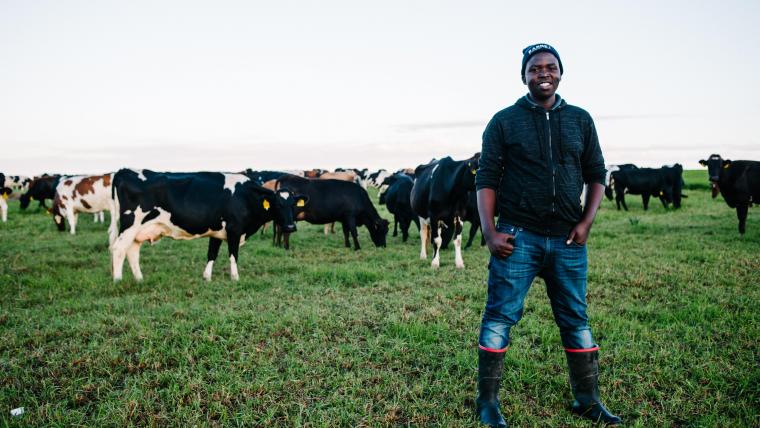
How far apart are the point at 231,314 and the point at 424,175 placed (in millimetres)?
5760

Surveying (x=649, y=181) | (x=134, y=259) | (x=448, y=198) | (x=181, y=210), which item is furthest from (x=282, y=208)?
(x=649, y=181)

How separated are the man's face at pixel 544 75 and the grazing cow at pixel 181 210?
6219 mm

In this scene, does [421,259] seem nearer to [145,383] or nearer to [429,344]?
[429,344]

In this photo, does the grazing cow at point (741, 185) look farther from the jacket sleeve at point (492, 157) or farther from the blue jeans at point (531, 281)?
the jacket sleeve at point (492, 157)

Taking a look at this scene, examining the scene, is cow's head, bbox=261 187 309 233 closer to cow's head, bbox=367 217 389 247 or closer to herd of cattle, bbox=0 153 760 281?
herd of cattle, bbox=0 153 760 281

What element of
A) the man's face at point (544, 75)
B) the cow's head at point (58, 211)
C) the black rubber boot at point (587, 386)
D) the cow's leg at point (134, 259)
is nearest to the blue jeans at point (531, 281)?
the black rubber boot at point (587, 386)

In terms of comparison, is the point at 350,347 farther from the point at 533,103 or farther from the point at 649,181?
the point at 649,181

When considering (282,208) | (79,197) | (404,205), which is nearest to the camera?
(282,208)

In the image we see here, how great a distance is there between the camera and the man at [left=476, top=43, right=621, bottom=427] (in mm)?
2908

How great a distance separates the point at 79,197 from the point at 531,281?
52.9 ft

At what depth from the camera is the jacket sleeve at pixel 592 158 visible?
3004 mm

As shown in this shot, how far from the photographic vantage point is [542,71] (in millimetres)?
2910

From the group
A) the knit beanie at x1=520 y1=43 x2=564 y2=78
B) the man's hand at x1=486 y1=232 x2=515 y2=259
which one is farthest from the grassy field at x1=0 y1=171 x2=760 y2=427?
the knit beanie at x1=520 y1=43 x2=564 y2=78

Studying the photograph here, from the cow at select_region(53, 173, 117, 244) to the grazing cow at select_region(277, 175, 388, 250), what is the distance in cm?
696
